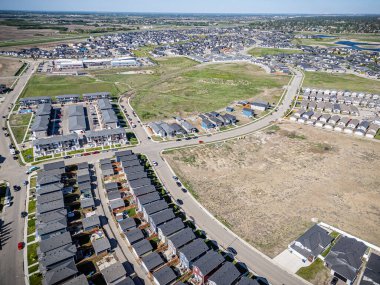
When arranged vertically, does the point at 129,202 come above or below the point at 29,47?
below

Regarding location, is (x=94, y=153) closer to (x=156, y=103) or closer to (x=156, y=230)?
(x=156, y=230)

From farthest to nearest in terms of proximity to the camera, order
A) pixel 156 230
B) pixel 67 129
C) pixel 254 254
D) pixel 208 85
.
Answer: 1. pixel 208 85
2. pixel 67 129
3. pixel 156 230
4. pixel 254 254

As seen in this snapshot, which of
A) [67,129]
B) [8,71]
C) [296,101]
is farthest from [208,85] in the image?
[8,71]

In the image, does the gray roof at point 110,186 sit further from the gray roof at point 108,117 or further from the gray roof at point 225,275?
the gray roof at point 108,117

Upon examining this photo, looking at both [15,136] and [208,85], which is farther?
[208,85]

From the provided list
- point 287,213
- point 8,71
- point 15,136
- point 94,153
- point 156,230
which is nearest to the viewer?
point 156,230

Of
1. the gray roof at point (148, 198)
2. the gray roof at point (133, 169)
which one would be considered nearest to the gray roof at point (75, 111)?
the gray roof at point (133, 169)

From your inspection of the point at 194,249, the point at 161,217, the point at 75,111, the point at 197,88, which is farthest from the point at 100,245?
the point at 197,88
